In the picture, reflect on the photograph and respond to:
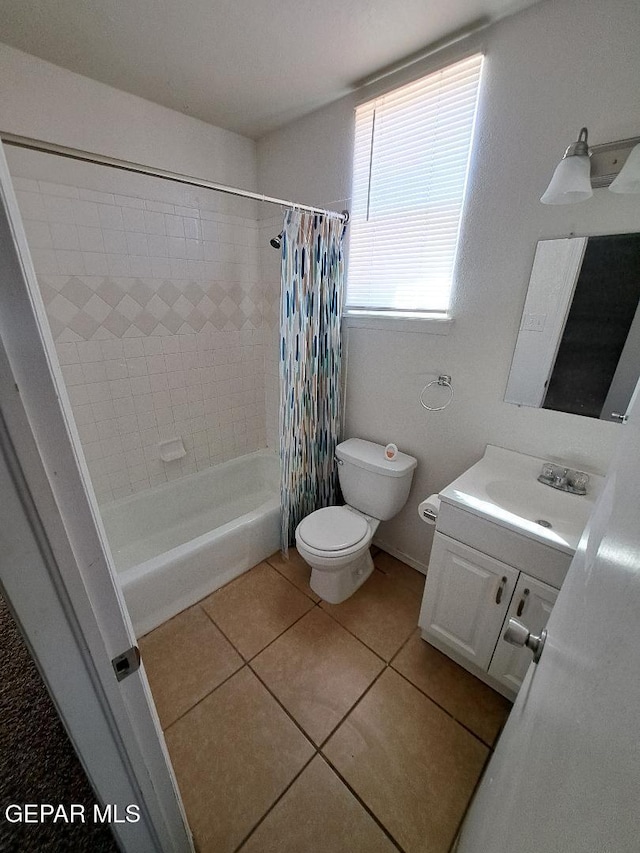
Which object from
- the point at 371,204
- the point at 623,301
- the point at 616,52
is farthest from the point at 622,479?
the point at 371,204

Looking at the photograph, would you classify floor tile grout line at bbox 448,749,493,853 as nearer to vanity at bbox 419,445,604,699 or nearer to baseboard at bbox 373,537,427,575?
vanity at bbox 419,445,604,699

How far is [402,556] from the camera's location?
2.03m

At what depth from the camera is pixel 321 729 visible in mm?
1227

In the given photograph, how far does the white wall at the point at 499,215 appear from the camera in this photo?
3.48 feet

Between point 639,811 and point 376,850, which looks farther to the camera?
point 376,850

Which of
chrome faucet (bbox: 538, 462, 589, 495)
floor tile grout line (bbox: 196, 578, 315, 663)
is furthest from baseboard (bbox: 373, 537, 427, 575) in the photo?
chrome faucet (bbox: 538, 462, 589, 495)

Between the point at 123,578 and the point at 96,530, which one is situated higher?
the point at 96,530

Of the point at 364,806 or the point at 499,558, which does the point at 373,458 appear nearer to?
the point at 499,558

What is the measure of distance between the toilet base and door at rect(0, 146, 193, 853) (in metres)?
1.12

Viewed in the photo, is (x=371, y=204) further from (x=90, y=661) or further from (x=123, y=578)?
(x=123, y=578)

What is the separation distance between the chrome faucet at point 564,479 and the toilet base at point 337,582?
0.97 m

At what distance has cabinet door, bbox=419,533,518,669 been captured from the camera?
1201 mm

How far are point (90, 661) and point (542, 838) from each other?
61cm

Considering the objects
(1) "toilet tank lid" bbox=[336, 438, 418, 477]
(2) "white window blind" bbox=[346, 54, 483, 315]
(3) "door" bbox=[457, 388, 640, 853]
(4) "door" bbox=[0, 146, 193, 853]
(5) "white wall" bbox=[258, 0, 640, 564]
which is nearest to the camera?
(3) "door" bbox=[457, 388, 640, 853]
